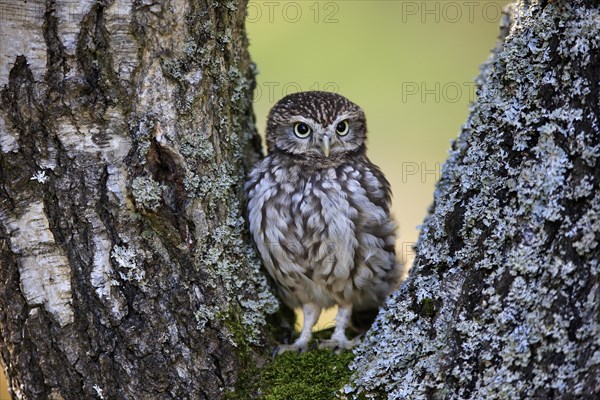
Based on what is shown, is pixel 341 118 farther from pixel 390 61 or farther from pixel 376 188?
pixel 390 61

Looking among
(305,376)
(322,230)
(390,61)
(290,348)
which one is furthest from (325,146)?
(390,61)

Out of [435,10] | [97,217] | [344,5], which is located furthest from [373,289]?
[344,5]

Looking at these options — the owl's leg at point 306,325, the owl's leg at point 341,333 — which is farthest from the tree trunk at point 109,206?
the owl's leg at point 341,333

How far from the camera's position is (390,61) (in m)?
6.20

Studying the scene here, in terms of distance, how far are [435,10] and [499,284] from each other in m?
4.54

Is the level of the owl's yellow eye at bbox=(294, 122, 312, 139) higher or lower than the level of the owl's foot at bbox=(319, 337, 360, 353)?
higher

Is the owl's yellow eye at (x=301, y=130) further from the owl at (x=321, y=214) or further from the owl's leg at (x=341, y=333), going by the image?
the owl's leg at (x=341, y=333)

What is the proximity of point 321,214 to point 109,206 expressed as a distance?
977 millimetres

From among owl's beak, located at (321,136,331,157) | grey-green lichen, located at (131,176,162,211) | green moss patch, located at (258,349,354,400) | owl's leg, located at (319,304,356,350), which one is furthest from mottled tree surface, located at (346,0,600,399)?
owl's beak, located at (321,136,331,157)

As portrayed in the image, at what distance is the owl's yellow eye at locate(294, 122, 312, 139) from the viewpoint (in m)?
3.09

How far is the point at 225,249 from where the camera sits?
244 cm

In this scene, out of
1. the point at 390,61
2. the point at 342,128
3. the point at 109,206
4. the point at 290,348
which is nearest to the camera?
the point at 109,206

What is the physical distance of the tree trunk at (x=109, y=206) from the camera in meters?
2.14

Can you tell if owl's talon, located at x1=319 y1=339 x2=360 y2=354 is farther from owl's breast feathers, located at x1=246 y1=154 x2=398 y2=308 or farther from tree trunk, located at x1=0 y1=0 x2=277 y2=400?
tree trunk, located at x1=0 y1=0 x2=277 y2=400
